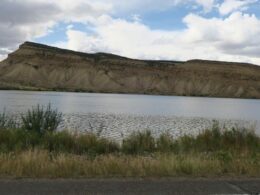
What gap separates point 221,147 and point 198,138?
45.1 inches

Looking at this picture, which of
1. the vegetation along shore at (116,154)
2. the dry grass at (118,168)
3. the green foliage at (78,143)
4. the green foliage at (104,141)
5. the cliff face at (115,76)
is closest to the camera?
the dry grass at (118,168)

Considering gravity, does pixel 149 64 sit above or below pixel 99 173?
above

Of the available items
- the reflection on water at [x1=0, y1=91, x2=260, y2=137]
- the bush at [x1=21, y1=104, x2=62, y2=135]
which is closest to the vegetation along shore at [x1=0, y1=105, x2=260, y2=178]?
the bush at [x1=21, y1=104, x2=62, y2=135]

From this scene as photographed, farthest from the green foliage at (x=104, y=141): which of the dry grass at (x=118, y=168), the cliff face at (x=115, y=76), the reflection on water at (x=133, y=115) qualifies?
the cliff face at (x=115, y=76)

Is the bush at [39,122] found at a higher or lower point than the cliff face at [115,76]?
lower

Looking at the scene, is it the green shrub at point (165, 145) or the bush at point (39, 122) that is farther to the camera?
the bush at point (39, 122)

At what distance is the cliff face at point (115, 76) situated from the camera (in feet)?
585

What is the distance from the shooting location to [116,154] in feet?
45.3

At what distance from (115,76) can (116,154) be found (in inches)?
6656

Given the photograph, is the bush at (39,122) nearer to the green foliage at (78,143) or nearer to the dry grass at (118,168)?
the green foliage at (78,143)

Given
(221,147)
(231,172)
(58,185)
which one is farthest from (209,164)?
(221,147)

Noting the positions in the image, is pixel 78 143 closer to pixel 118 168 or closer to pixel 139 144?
pixel 139 144

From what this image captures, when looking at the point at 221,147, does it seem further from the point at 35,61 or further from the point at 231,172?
the point at 35,61

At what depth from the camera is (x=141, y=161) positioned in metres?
10.1
